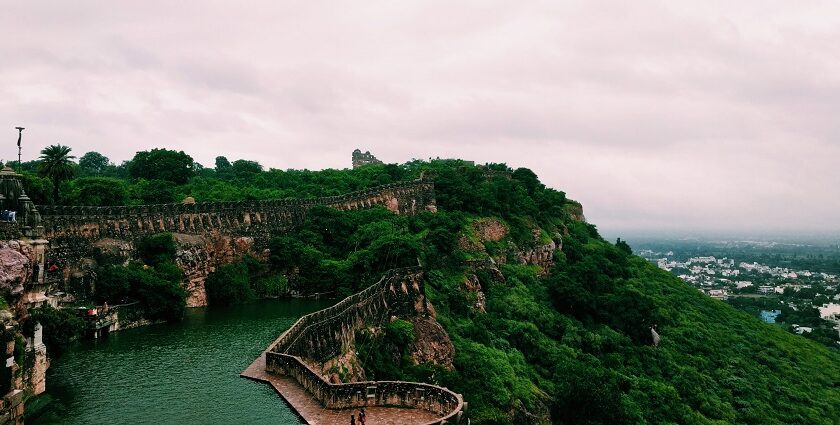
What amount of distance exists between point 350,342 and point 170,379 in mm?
9115

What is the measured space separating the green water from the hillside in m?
7.75

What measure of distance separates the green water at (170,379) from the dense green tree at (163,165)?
36704mm

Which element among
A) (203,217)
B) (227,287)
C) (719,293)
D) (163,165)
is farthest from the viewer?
(719,293)

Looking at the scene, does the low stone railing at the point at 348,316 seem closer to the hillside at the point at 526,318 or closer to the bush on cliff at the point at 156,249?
the hillside at the point at 526,318

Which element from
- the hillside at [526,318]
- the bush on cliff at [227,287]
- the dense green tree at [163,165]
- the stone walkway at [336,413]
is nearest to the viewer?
the stone walkway at [336,413]

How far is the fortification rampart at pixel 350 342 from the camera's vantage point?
2411 cm

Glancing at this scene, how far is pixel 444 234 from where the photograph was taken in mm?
56219

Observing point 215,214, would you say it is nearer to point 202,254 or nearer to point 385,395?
point 202,254

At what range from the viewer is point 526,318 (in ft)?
176

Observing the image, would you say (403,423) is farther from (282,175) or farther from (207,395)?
(282,175)

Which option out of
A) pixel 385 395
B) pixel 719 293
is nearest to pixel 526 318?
pixel 385 395

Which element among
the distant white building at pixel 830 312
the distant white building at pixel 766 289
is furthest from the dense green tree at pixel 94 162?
the distant white building at pixel 766 289

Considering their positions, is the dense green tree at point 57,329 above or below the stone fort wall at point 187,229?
below

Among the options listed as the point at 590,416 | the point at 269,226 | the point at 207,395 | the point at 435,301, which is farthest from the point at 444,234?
the point at 207,395
